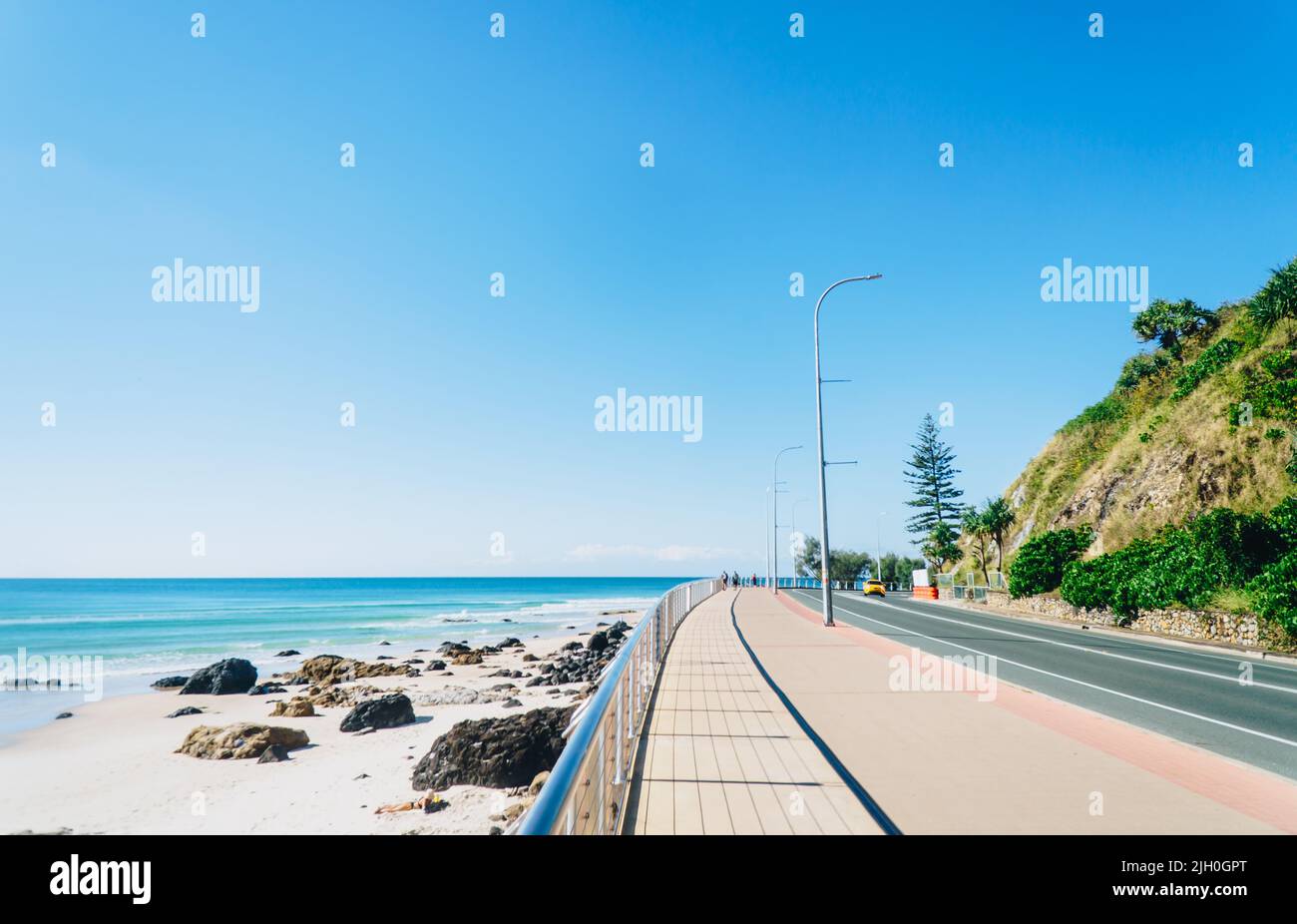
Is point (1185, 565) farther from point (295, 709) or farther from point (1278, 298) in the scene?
point (295, 709)

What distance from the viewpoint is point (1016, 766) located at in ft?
22.4

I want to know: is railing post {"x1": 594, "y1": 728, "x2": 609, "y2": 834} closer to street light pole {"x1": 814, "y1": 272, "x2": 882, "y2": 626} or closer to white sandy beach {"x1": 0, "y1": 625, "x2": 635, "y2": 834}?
white sandy beach {"x1": 0, "y1": 625, "x2": 635, "y2": 834}

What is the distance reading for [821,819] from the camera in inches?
206

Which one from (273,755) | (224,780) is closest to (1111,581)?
Answer: (273,755)

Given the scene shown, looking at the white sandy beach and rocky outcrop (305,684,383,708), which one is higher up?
the white sandy beach

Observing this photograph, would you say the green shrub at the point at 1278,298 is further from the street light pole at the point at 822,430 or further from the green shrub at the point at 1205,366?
the street light pole at the point at 822,430

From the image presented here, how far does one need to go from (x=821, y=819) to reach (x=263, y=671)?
32.2 meters

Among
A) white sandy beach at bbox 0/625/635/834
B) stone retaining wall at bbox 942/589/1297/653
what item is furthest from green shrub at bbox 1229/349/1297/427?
white sandy beach at bbox 0/625/635/834

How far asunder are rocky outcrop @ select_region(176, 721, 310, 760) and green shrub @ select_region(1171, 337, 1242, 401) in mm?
40276

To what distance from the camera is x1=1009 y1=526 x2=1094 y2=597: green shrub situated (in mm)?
29203

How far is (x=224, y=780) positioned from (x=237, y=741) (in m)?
2.21

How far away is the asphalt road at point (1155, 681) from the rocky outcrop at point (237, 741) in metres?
14.7
